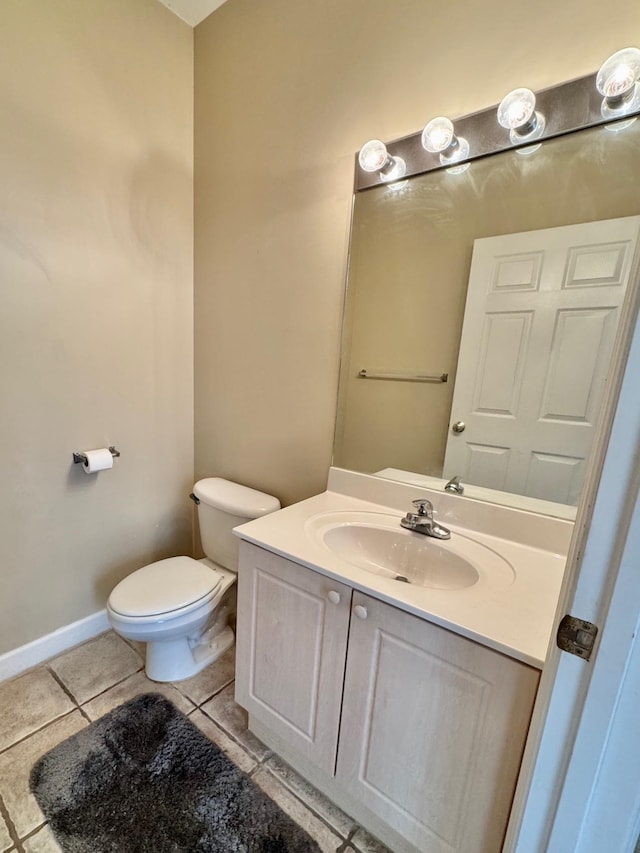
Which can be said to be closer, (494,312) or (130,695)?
(494,312)

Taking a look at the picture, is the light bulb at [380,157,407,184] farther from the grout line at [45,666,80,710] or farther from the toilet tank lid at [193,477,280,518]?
the grout line at [45,666,80,710]

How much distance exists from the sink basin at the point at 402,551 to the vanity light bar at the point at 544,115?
1.17 meters

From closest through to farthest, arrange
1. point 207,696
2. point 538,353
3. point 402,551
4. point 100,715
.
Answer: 1. point 538,353
2. point 402,551
3. point 100,715
4. point 207,696

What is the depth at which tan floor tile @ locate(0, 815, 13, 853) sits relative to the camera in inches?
37.9

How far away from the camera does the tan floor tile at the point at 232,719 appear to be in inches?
49.6

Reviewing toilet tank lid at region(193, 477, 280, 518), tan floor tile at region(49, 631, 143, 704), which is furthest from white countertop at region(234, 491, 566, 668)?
tan floor tile at region(49, 631, 143, 704)

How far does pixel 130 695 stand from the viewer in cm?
144

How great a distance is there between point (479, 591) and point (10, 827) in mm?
1421

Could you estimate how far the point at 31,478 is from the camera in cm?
146

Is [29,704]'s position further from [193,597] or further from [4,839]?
[193,597]

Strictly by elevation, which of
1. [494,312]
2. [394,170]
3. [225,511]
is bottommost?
[225,511]

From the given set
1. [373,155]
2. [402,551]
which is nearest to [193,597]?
[402,551]

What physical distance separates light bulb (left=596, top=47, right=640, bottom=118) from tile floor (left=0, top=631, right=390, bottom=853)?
79.8 inches

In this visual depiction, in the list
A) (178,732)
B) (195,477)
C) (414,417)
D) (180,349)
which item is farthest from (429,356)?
(178,732)
